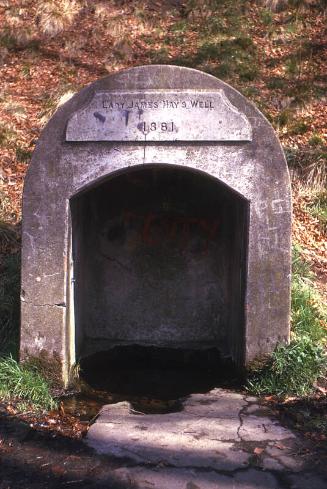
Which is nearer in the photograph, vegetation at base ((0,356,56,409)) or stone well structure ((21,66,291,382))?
vegetation at base ((0,356,56,409))

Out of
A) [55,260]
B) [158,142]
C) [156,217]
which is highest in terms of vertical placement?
[158,142]

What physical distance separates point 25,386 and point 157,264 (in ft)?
7.60

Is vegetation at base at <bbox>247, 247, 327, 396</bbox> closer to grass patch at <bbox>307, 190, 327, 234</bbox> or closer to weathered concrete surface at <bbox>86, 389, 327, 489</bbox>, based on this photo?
weathered concrete surface at <bbox>86, 389, 327, 489</bbox>

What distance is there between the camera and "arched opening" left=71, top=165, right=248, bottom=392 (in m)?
6.73

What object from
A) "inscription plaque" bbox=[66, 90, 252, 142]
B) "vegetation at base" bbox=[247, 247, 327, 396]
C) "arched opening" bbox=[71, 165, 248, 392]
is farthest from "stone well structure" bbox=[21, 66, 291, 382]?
"arched opening" bbox=[71, 165, 248, 392]

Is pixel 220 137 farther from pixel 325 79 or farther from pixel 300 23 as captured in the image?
pixel 300 23

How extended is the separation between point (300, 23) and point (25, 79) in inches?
236

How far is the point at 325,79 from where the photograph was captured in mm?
11758

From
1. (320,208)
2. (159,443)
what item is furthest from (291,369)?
(320,208)

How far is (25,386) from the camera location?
5035mm

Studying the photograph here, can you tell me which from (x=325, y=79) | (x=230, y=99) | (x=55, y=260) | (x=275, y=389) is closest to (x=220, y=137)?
(x=230, y=99)

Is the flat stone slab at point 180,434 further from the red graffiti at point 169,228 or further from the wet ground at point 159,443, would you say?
the red graffiti at point 169,228

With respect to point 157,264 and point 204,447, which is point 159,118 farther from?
point 204,447

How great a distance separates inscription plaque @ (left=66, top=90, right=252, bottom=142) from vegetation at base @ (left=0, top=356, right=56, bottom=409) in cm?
199
